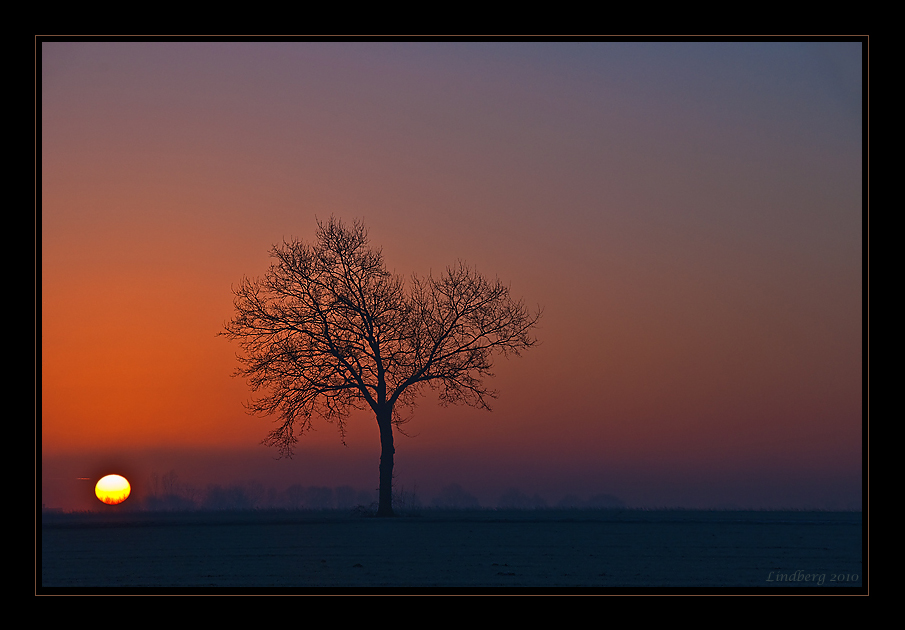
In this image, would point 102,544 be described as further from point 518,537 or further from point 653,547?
point 653,547

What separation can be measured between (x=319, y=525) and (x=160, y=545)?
5.40 meters

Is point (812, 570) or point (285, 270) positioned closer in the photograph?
point (812, 570)

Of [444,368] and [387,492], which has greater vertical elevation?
[444,368]

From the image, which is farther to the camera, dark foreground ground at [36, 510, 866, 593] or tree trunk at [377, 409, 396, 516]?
tree trunk at [377, 409, 396, 516]

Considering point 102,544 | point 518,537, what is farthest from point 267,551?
point 518,537

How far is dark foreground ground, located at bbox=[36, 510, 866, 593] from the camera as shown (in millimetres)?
17641

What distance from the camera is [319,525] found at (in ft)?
85.9

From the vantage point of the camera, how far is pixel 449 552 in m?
20.6

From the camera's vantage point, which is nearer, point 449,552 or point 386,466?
point 449,552

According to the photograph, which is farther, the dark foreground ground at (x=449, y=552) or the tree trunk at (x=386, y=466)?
the tree trunk at (x=386, y=466)

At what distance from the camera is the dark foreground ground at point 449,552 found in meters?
17.6
